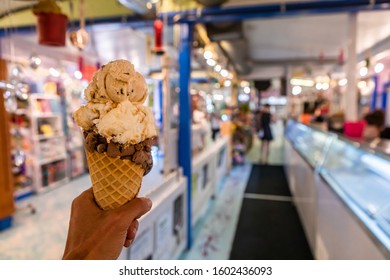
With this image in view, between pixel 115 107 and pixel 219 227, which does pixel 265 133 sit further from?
pixel 115 107

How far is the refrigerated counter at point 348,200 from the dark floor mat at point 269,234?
0.21 meters

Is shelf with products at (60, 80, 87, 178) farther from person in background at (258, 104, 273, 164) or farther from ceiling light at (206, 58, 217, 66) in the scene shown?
person in background at (258, 104, 273, 164)

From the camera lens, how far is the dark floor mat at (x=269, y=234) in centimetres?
321

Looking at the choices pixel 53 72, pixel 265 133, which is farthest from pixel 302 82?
pixel 53 72

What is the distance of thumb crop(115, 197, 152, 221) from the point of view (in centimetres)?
86

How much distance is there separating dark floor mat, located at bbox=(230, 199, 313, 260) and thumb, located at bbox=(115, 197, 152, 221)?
2.54 meters

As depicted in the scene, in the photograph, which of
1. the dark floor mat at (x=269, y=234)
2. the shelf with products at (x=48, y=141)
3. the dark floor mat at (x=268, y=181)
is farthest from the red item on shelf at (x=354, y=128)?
the shelf with products at (x=48, y=141)

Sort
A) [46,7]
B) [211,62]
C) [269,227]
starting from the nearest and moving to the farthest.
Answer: [46,7] < [269,227] < [211,62]

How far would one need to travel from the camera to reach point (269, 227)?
4.00m

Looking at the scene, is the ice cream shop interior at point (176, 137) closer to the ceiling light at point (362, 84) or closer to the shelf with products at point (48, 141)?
the shelf with products at point (48, 141)

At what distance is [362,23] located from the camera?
18.0 ft

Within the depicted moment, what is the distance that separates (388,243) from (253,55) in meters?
8.37

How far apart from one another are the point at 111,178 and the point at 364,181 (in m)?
2.03
